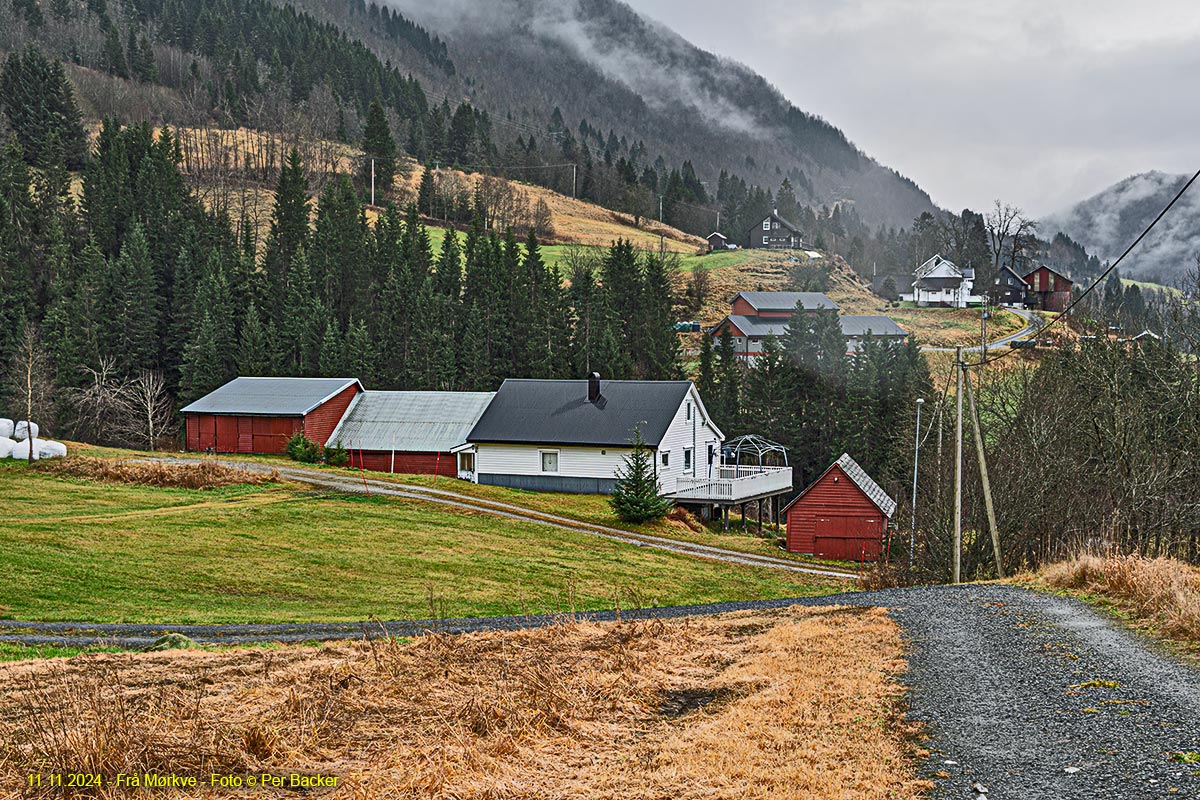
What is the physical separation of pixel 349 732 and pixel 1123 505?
110 ft

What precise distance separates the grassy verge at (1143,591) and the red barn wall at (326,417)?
49419 mm

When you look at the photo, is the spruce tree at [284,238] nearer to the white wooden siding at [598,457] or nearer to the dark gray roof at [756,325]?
the white wooden siding at [598,457]

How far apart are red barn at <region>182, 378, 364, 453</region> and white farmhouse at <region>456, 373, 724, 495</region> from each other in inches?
416

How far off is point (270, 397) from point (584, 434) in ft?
75.0

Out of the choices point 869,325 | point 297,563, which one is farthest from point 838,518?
point 869,325

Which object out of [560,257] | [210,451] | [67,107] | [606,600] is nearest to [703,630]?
[606,600]

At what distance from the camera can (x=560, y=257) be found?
136000 mm

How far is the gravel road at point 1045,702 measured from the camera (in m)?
8.33

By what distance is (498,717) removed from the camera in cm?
1047

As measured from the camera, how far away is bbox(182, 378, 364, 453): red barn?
61688mm

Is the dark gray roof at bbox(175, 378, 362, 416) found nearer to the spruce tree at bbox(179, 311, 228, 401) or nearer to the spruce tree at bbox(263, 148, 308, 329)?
the spruce tree at bbox(179, 311, 228, 401)

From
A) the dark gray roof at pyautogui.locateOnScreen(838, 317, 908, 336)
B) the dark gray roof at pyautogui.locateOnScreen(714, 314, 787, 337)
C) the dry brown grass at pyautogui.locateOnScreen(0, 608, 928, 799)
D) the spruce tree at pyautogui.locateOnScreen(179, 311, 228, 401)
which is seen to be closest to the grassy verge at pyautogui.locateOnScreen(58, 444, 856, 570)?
the spruce tree at pyautogui.locateOnScreen(179, 311, 228, 401)

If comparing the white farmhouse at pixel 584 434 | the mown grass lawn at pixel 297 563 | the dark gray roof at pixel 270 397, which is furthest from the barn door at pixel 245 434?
the mown grass lawn at pixel 297 563

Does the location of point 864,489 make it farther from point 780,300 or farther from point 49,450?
point 780,300
